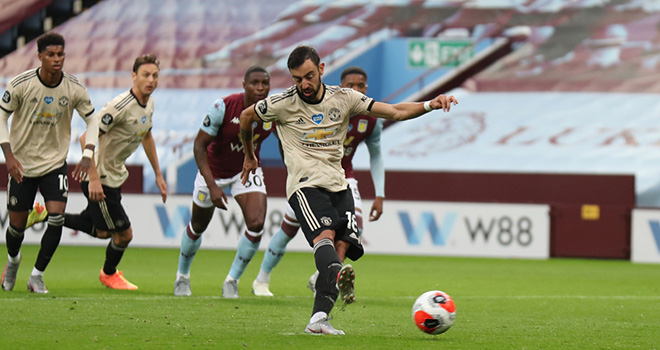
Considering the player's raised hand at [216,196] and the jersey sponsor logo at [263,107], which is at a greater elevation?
the jersey sponsor logo at [263,107]

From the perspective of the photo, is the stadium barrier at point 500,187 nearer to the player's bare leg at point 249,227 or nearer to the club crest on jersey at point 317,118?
the player's bare leg at point 249,227

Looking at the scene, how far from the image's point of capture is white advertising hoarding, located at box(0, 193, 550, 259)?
16156 millimetres

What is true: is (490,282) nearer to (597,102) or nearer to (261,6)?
(597,102)

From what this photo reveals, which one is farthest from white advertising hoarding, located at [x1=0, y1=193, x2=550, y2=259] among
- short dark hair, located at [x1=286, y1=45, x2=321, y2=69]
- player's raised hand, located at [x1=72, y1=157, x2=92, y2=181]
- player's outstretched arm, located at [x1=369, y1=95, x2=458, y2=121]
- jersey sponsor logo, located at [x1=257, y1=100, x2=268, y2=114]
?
short dark hair, located at [x1=286, y1=45, x2=321, y2=69]

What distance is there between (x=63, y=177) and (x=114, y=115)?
0.81m

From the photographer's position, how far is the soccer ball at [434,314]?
620 centimetres

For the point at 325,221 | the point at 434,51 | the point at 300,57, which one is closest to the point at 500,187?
the point at 434,51

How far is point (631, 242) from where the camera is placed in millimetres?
16188

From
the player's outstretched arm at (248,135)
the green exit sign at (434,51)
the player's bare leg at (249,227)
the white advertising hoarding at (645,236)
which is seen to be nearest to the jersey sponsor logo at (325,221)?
the player's outstretched arm at (248,135)

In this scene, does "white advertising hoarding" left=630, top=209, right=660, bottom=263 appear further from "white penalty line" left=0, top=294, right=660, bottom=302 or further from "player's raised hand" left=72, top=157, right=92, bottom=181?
"player's raised hand" left=72, top=157, right=92, bottom=181

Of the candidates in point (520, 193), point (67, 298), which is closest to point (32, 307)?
point (67, 298)

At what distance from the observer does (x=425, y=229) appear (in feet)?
53.5

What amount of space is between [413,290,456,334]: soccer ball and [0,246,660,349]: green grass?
3.3 inches

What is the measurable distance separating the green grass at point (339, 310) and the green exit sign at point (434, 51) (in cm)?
1420
